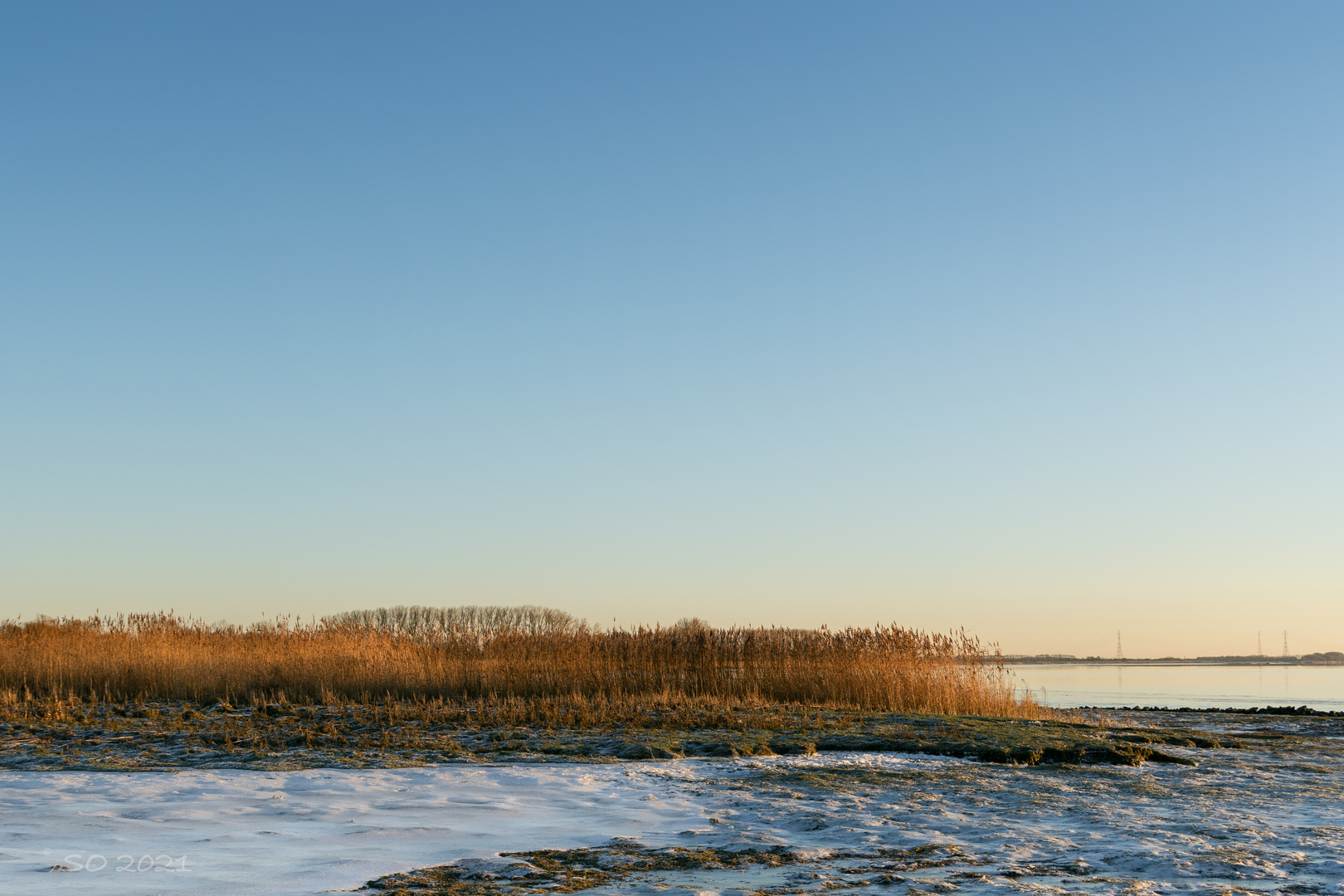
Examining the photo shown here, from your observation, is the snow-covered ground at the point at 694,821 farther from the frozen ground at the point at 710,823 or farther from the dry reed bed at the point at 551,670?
the dry reed bed at the point at 551,670

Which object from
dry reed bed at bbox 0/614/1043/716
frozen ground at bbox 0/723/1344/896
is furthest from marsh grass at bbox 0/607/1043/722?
frozen ground at bbox 0/723/1344/896

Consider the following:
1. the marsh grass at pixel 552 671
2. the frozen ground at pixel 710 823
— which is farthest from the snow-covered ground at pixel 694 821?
the marsh grass at pixel 552 671

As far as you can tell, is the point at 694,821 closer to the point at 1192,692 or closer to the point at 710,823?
the point at 710,823

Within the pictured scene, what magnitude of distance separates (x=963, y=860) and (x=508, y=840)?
2.48 meters

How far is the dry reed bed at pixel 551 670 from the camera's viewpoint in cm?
1691

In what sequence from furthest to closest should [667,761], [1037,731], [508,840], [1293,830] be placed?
[1037,731]
[667,761]
[1293,830]
[508,840]

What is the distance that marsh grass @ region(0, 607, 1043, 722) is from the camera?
54.9 feet

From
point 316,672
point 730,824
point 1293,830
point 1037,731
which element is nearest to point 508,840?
point 730,824

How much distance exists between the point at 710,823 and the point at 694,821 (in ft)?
0.41

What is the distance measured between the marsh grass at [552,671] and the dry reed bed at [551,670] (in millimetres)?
27

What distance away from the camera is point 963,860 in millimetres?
5426

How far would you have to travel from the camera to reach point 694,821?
6.62 m

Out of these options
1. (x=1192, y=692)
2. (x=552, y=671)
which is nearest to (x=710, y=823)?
(x=552, y=671)

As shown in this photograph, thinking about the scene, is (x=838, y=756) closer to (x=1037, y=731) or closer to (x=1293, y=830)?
(x=1037, y=731)
